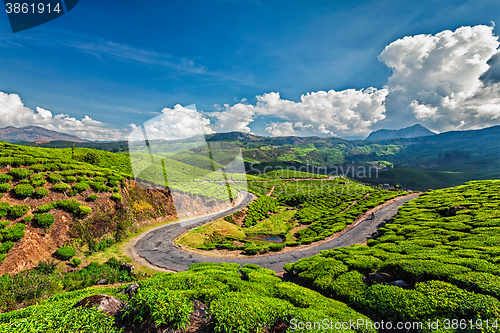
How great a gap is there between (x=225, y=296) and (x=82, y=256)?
26.2 metres

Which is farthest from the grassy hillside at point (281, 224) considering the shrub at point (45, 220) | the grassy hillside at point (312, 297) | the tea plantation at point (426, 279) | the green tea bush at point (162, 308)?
the green tea bush at point (162, 308)

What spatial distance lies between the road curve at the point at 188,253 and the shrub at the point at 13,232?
39.9ft

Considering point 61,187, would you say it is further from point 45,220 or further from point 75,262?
point 75,262

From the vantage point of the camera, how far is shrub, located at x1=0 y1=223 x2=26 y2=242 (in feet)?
60.5

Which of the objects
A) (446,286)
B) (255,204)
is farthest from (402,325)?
(255,204)

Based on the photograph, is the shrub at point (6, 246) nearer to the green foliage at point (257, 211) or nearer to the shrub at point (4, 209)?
the shrub at point (4, 209)

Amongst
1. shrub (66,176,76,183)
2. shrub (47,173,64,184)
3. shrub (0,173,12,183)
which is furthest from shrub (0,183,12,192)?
shrub (66,176,76,183)

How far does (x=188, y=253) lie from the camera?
2825 cm

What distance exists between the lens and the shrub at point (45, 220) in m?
21.6

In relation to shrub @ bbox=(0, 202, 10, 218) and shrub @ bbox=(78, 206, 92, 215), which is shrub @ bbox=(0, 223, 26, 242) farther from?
shrub @ bbox=(78, 206, 92, 215)

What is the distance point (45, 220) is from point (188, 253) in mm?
18157

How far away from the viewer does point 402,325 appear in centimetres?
805

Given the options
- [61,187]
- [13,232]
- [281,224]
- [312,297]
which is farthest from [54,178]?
[281,224]

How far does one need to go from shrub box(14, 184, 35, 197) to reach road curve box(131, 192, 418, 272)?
1461 cm
